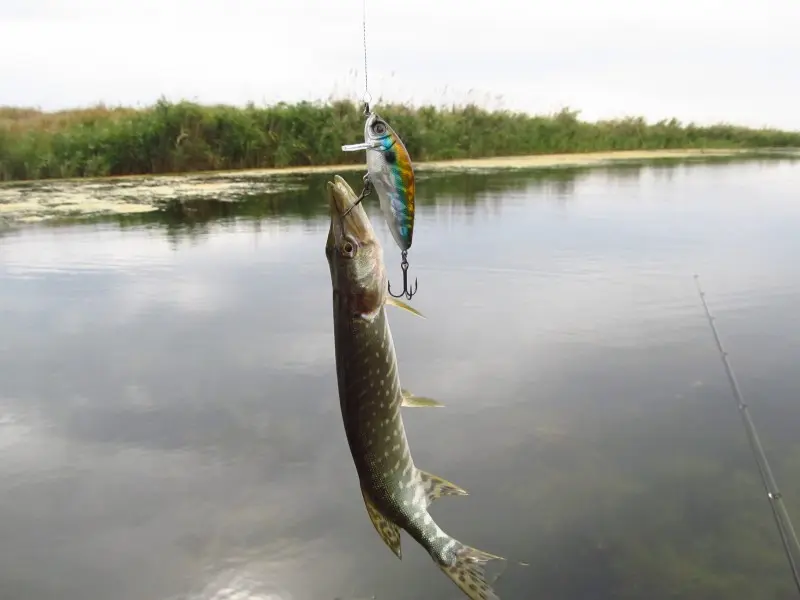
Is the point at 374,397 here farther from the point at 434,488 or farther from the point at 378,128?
the point at 378,128

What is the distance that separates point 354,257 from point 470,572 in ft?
3.06

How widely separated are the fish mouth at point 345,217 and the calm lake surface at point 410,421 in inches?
88.9

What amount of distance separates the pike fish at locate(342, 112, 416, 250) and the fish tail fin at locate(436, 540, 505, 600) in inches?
36.7

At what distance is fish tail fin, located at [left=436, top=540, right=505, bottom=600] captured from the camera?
6.74 feet

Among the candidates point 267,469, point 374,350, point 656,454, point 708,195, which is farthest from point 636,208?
point 374,350

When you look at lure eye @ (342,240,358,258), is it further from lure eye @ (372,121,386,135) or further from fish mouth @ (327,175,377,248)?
lure eye @ (372,121,386,135)

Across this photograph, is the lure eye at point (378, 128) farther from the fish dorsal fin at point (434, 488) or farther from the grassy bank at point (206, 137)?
the grassy bank at point (206, 137)

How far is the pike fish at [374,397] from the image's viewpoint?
1.76m

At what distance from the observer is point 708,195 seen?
15820 millimetres

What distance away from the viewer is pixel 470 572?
2080 millimetres

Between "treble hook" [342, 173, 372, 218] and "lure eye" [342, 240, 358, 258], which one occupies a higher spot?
"treble hook" [342, 173, 372, 218]

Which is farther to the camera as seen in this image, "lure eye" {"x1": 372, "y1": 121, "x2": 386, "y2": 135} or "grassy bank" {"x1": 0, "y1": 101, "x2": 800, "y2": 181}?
"grassy bank" {"x1": 0, "y1": 101, "x2": 800, "y2": 181}

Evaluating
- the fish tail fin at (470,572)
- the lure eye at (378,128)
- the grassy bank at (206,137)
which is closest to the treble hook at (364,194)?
the lure eye at (378,128)

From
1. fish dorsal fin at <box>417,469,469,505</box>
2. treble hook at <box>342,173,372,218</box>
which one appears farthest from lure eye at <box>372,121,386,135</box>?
fish dorsal fin at <box>417,469,469,505</box>
